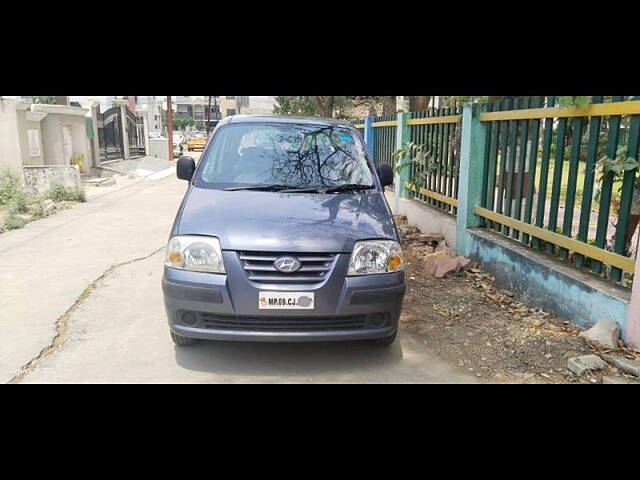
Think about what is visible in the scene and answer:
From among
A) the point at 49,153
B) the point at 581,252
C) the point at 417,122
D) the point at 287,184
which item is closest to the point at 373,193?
the point at 287,184

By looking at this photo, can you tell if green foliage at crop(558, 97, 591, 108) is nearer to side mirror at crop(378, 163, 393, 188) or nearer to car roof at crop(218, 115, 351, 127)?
side mirror at crop(378, 163, 393, 188)

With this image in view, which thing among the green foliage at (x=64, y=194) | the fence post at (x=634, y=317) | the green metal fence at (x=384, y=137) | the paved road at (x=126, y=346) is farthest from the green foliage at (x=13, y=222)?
the fence post at (x=634, y=317)

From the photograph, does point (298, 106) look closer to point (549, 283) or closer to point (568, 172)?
point (568, 172)

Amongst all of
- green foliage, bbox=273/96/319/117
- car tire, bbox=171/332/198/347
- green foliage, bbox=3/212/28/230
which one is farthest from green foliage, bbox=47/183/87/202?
green foliage, bbox=273/96/319/117

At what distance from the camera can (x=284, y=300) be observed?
3277mm

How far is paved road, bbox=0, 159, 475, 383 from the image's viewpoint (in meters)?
3.55

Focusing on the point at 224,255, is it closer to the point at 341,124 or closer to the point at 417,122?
the point at 341,124

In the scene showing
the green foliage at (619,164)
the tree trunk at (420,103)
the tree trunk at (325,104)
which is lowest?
the green foliage at (619,164)

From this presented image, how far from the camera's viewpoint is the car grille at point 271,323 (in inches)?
132

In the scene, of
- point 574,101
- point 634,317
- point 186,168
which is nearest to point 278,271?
point 186,168

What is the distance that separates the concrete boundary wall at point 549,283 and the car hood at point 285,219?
1.60 metres

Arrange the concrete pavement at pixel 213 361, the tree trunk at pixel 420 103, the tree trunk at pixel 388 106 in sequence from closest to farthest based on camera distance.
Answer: the concrete pavement at pixel 213 361 < the tree trunk at pixel 420 103 < the tree trunk at pixel 388 106

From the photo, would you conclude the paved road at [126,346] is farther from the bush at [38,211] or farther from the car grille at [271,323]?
the bush at [38,211]

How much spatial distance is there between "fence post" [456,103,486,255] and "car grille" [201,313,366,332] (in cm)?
306
